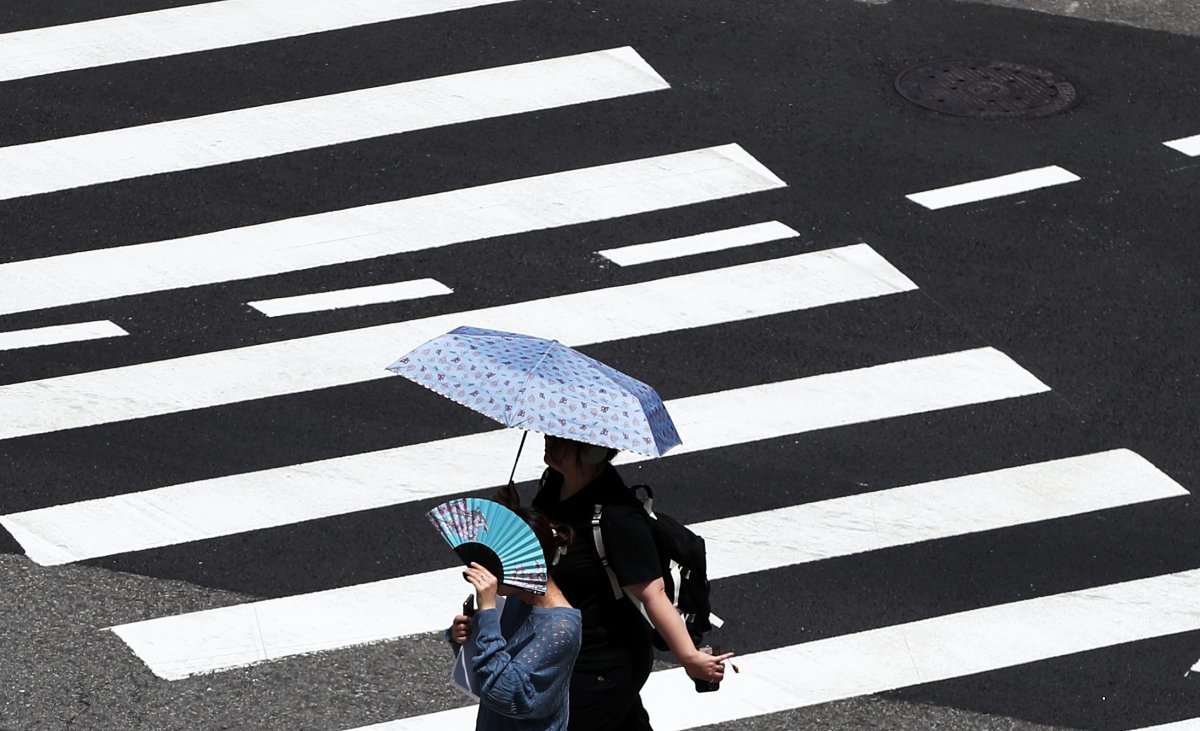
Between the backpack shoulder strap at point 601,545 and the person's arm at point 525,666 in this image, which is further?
the backpack shoulder strap at point 601,545

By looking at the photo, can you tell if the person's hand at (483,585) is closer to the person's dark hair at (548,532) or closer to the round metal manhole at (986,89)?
the person's dark hair at (548,532)

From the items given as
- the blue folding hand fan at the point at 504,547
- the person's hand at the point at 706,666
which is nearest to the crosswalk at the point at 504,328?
the person's hand at the point at 706,666

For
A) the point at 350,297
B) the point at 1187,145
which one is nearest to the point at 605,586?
the point at 350,297

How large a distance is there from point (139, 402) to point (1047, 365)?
14.7ft

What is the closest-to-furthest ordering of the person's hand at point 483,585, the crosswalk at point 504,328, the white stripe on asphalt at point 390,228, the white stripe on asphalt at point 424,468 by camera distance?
the person's hand at point 483,585 < the crosswalk at point 504,328 < the white stripe on asphalt at point 424,468 < the white stripe on asphalt at point 390,228

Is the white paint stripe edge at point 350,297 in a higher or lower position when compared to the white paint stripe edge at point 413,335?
higher

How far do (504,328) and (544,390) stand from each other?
14.9ft

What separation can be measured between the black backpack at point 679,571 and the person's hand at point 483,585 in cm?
49

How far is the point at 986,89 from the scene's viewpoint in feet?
41.5

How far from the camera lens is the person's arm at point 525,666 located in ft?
17.8

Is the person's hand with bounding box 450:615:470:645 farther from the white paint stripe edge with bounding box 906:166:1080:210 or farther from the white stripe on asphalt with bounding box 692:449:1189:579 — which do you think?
the white paint stripe edge with bounding box 906:166:1080:210

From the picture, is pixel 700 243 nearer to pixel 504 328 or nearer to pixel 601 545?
pixel 504 328

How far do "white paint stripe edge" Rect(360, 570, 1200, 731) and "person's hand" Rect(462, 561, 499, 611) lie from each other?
2322 mm

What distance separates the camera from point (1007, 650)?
27.1 feet
